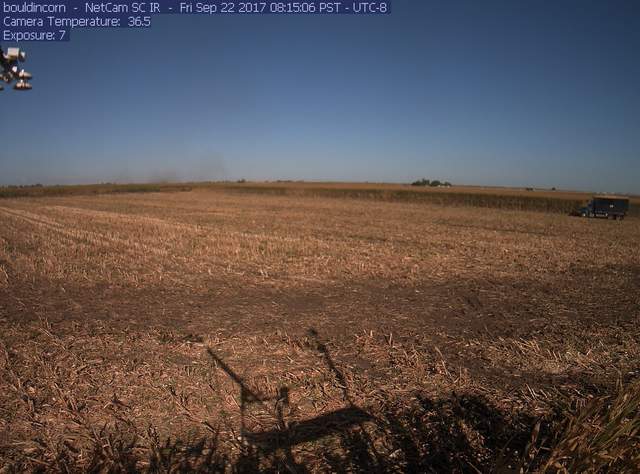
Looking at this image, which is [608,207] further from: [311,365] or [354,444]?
[354,444]

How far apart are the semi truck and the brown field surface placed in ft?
81.2

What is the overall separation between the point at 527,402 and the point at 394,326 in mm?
2566

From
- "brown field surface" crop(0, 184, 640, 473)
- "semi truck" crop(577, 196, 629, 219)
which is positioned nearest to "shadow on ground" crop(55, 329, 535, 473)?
"brown field surface" crop(0, 184, 640, 473)

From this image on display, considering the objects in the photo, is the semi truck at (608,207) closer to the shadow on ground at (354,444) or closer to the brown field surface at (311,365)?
the brown field surface at (311,365)

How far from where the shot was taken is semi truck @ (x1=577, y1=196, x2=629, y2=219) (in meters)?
30.5

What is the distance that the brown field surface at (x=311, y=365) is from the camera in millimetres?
3152

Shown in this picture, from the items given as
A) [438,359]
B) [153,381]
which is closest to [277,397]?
[153,381]

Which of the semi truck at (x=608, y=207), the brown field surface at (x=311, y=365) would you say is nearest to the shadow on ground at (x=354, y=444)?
the brown field surface at (x=311, y=365)

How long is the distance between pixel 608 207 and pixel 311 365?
35785 millimetres

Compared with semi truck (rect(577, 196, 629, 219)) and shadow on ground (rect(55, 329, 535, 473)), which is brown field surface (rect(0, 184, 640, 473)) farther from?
semi truck (rect(577, 196, 629, 219))

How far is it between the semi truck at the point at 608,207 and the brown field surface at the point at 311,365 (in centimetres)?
2475

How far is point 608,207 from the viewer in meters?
31.1

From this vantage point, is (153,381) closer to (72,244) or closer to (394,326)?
(394,326)

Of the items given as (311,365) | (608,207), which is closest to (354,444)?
(311,365)
